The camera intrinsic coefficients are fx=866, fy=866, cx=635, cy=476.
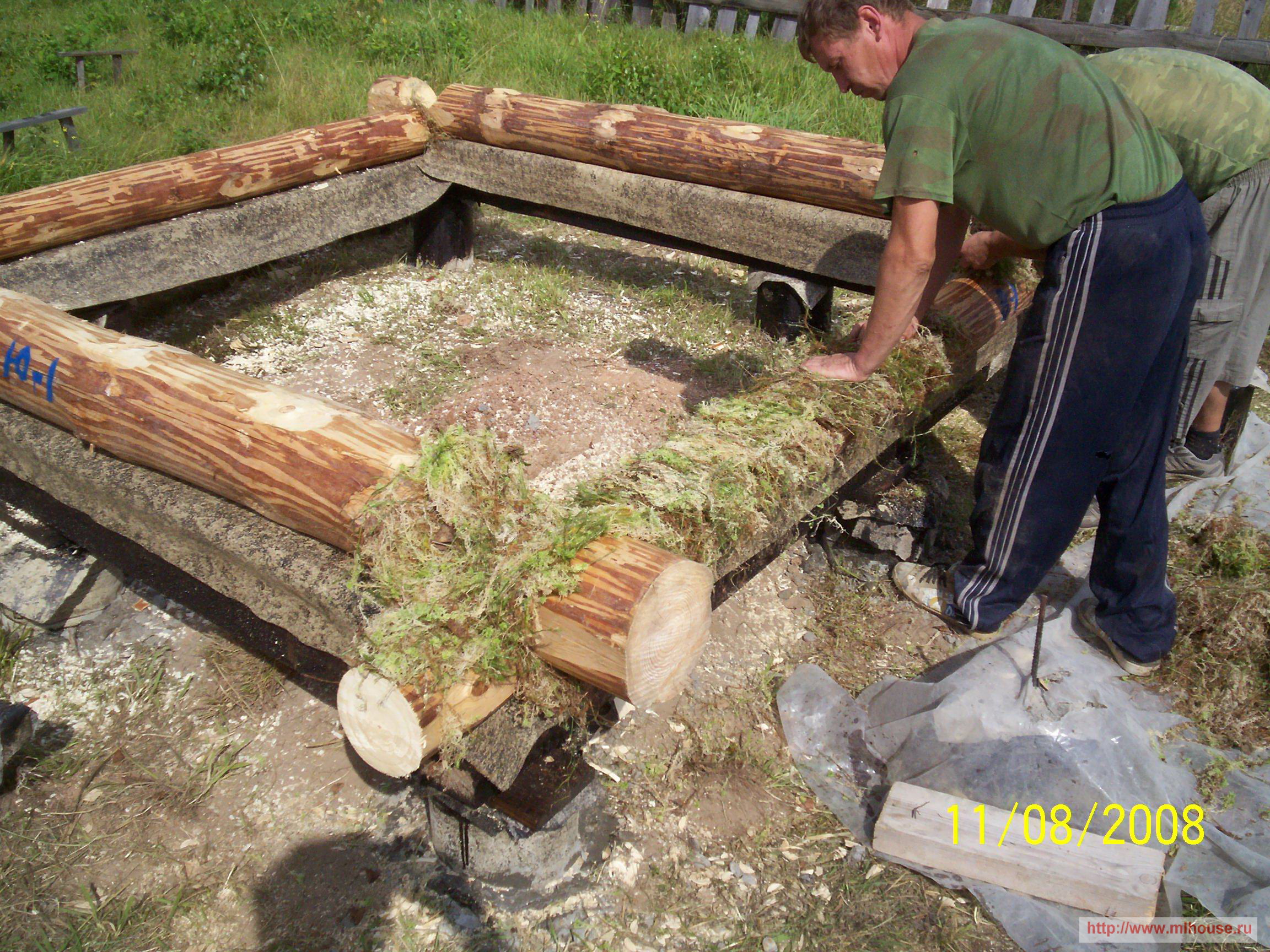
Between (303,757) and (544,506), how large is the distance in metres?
1.49

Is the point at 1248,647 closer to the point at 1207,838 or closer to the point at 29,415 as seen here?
the point at 1207,838

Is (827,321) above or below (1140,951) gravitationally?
above

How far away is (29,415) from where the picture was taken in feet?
9.10

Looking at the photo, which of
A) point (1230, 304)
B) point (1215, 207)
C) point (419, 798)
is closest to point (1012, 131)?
point (1215, 207)

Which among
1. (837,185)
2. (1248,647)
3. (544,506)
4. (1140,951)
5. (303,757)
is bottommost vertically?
(303,757)

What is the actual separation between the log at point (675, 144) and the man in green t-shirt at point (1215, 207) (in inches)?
34.7

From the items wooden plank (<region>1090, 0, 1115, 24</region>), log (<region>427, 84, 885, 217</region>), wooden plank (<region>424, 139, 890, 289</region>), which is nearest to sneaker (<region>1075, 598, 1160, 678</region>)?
wooden plank (<region>424, 139, 890, 289</region>)

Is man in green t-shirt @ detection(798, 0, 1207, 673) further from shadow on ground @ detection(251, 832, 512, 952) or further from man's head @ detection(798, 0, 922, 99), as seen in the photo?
shadow on ground @ detection(251, 832, 512, 952)

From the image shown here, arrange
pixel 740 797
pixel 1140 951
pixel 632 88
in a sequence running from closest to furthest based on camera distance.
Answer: pixel 1140 951, pixel 740 797, pixel 632 88

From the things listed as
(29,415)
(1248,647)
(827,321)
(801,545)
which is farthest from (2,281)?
(1248,647)

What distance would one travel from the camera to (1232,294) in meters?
3.58

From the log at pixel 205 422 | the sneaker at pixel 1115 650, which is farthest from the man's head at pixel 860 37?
the sneaker at pixel 1115 650

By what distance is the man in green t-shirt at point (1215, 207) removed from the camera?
10.5ft

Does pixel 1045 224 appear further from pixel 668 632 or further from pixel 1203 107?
pixel 668 632
